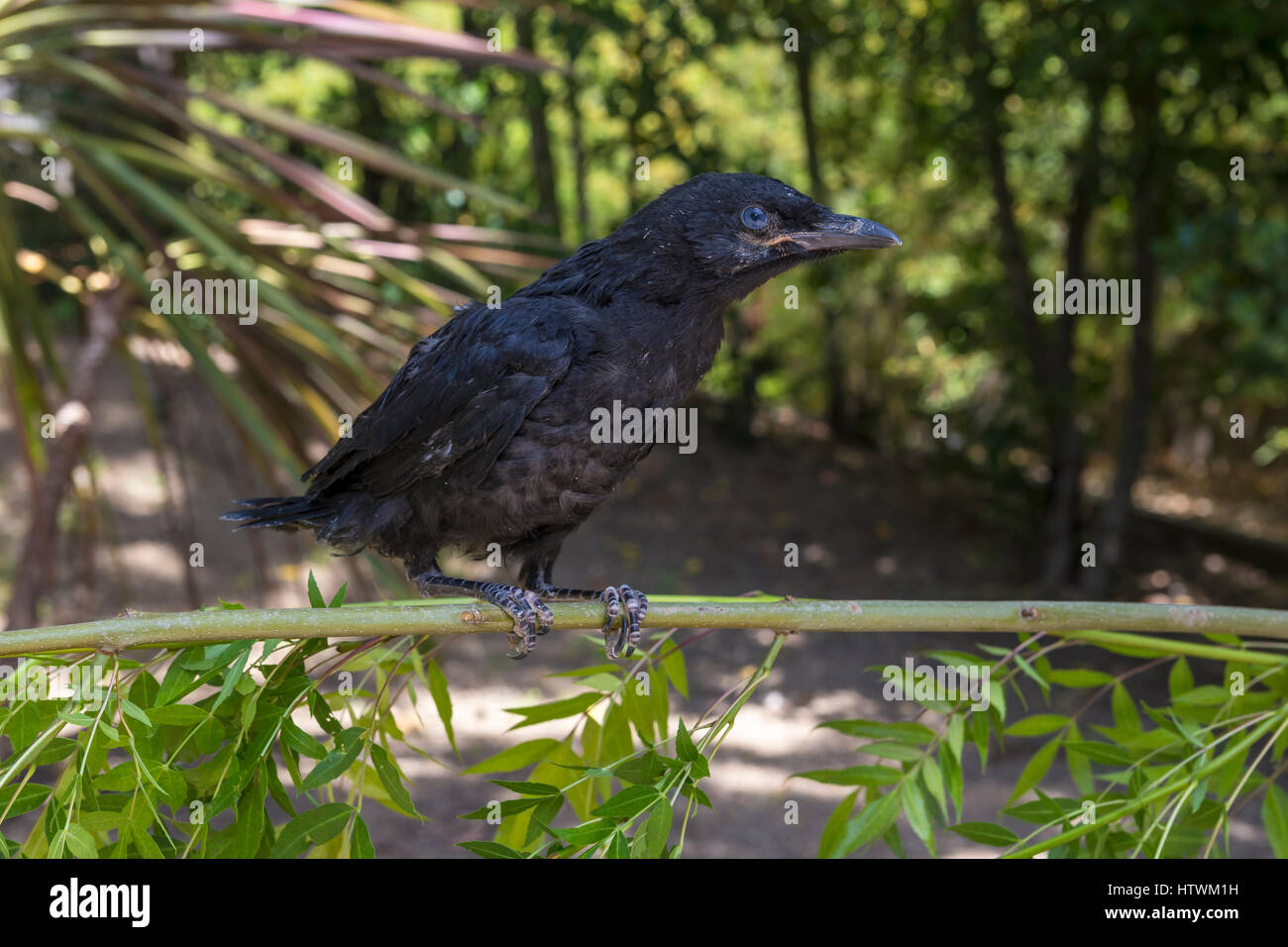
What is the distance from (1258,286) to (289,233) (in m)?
4.07

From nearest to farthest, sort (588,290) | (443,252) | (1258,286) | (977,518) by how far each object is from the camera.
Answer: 1. (588,290)
2. (443,252)
3. (1258,286)
4. (977,518)

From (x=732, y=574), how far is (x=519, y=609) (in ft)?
17.8

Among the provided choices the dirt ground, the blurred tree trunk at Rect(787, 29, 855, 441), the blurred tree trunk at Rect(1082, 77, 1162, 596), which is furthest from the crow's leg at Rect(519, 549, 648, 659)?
the blurred tree trunk at Rect(787, 29, 855, 441)

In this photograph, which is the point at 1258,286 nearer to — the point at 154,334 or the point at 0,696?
the point at 154,334

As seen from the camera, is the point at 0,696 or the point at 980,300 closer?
the point at 0,696

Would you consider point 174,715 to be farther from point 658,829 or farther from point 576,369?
point 576,369

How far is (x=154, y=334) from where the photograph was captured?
3270 mm

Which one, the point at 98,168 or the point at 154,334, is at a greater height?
the point at 98,168

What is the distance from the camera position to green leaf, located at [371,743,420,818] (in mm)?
1479

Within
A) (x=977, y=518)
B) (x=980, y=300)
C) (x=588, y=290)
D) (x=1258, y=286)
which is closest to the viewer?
(x=588, y=290)

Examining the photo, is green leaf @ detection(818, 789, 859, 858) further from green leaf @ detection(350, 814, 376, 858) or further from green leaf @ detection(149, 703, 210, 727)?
green leaf @ detection(149, 703, 210, 727)

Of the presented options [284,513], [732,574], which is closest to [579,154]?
[732,574]

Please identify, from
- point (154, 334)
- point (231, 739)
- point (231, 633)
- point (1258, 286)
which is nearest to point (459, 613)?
point (231, 633)
